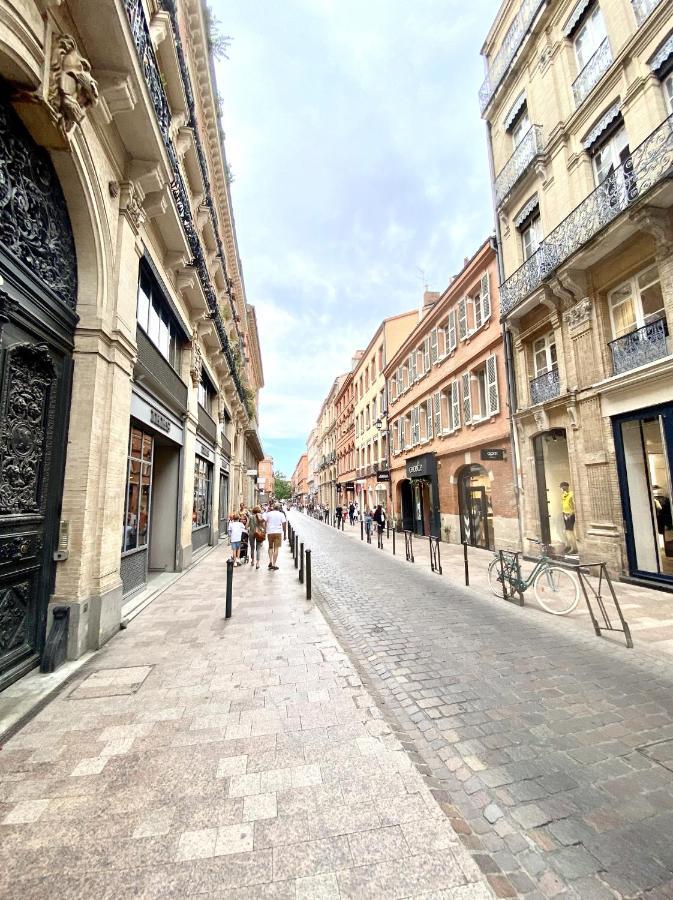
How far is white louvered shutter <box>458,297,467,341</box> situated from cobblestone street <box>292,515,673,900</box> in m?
12.0

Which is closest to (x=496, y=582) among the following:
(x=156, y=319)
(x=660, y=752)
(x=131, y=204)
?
(x=660, y=752)

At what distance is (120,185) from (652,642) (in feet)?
31.2

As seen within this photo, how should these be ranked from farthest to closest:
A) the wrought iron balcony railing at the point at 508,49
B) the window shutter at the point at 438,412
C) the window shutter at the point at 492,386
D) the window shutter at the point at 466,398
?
the window shutter at the point at 438,412 < the window shutter at the point at 466,398 < the window shutter at the point at 492,386 < the wrought iron balcony railing at the point at 508,49

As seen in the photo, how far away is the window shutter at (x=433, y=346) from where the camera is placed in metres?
18.1

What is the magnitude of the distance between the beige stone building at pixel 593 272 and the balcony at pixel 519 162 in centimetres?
5

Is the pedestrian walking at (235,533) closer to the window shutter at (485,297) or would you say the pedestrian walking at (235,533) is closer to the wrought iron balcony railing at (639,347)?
the wrought iron balcony railing at (639,347)

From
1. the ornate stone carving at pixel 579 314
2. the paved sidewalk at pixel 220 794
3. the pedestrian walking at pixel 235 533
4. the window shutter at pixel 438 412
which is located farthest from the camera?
the window shutter at pixel 438 412

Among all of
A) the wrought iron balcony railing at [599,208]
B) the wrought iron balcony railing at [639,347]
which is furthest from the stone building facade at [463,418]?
the wrought iron balcony railing at [639,347]

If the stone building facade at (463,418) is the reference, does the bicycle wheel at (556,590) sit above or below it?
below

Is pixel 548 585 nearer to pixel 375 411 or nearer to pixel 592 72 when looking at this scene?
pixel 592 72

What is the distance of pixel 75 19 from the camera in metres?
4.28

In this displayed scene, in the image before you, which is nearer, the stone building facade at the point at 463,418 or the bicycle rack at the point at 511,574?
the bicycle rack at the point at 511,574

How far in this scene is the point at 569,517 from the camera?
1084 cm

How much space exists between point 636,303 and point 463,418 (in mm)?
7297
